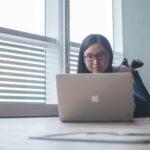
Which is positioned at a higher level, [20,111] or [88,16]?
[88,16]

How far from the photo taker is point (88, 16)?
14.7 ft

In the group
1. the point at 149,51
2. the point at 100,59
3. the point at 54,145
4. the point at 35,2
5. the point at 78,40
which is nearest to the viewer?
the point at 54,145

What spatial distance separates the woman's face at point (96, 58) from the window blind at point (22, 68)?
2.77ft

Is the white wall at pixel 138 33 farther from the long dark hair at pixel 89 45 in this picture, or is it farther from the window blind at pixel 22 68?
the long dark hair at pixel 89 45

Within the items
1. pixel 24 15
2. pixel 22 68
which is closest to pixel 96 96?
pixel 22 68

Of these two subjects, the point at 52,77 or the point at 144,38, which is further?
the point at 144,38

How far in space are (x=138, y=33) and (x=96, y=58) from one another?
202 centimetres

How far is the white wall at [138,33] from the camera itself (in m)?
4.73

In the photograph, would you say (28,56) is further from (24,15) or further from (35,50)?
(24,15)

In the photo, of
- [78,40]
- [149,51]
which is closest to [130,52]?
[149,51]

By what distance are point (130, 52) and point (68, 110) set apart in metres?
2.88

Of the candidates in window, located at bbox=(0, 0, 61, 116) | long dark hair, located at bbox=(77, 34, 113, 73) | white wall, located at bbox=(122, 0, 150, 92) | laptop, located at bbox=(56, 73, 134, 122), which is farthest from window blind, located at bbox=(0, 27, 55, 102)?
white wall, located at bbox=(122, 0, 150, 92)

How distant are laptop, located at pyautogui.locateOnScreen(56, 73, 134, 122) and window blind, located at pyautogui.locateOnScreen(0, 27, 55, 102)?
4.49 ft

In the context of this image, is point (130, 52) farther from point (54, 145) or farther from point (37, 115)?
point (54, 145)
